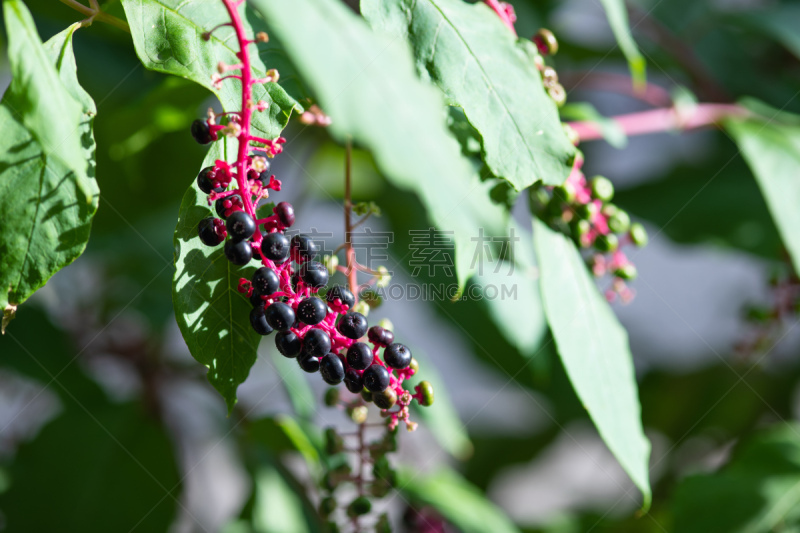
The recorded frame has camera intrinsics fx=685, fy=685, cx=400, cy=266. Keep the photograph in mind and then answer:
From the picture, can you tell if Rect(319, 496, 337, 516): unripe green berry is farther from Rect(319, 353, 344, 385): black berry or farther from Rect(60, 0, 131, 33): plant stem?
Rect(60, 0, 131, 33): plant stem

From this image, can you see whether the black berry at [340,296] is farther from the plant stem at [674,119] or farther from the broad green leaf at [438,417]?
the plant stem at [674,119]

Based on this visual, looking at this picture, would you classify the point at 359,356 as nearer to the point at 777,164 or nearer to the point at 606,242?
the point at 606,242

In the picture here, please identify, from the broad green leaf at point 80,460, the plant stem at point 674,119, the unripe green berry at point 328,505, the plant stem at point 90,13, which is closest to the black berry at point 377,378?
the unripe green berry at point 328,505

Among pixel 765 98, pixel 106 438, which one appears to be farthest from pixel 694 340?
pixel 106 438

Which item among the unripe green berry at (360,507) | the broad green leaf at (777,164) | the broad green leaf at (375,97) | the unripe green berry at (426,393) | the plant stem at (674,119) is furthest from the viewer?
the plant stem at (674,119)

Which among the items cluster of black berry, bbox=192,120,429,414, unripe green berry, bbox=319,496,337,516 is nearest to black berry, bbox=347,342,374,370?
cluster of black berry, bbox=192,120,429,414

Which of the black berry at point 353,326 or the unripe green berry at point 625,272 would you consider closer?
the black berry at point 353,326

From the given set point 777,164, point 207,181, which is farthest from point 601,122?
point 207,181
